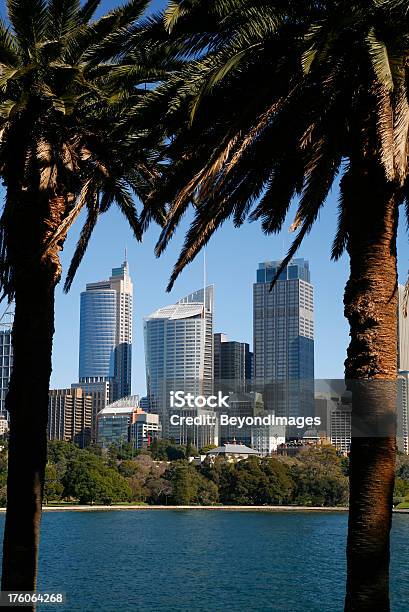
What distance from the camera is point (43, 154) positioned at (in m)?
13.9

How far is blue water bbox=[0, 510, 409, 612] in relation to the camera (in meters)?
40.4

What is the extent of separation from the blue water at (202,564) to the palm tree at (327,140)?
26132 millimetres

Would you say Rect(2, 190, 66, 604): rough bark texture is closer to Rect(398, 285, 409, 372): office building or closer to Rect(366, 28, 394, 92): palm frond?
Rect(366, 28, 394, 92): palm frond

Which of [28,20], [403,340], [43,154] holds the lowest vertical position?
[403,340]

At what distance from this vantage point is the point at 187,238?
12164mm

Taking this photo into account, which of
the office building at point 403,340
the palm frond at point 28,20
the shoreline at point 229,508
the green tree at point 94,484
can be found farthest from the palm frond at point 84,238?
the green tree at point 94,484

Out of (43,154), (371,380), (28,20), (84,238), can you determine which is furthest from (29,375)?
(371,380)

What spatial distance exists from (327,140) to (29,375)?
18.7 ft

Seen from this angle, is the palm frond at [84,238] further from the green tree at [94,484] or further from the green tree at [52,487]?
the green tree at [94,484]

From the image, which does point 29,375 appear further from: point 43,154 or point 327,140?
point 327,140

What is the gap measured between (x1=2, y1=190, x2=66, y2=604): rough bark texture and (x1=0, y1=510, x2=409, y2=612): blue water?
73.1 ft

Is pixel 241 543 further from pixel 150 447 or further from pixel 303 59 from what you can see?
pixel 150 447

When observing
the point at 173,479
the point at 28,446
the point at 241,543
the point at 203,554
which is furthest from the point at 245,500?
the point at 28,446

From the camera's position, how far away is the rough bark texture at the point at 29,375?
13461mm
